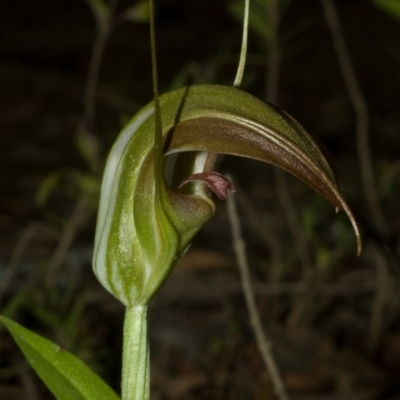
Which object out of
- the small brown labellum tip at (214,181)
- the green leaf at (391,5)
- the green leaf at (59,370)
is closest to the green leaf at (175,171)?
the small brown labellum tip at (214,181)

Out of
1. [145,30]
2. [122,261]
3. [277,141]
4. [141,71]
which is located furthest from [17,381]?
[145,30]

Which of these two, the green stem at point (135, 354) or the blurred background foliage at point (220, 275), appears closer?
the green stem at point (135, 354)

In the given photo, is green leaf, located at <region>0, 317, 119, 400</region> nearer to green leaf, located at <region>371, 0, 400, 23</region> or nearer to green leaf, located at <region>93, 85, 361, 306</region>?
green leaf, located at <region>93, 85, 361, 306</region>

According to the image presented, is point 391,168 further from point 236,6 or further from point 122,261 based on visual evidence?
point 122,261

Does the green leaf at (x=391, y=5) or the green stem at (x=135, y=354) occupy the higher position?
the green leaf at (x=391, y=5)

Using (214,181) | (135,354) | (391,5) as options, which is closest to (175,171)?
(214,181)

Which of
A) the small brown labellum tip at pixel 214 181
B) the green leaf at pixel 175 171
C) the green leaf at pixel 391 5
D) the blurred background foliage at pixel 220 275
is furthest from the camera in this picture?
the blurred background foliage at pixel 220 275

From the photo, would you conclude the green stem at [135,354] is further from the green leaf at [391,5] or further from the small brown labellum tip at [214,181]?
the green leaf at [391,5]

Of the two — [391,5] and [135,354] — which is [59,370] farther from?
[391,5]
